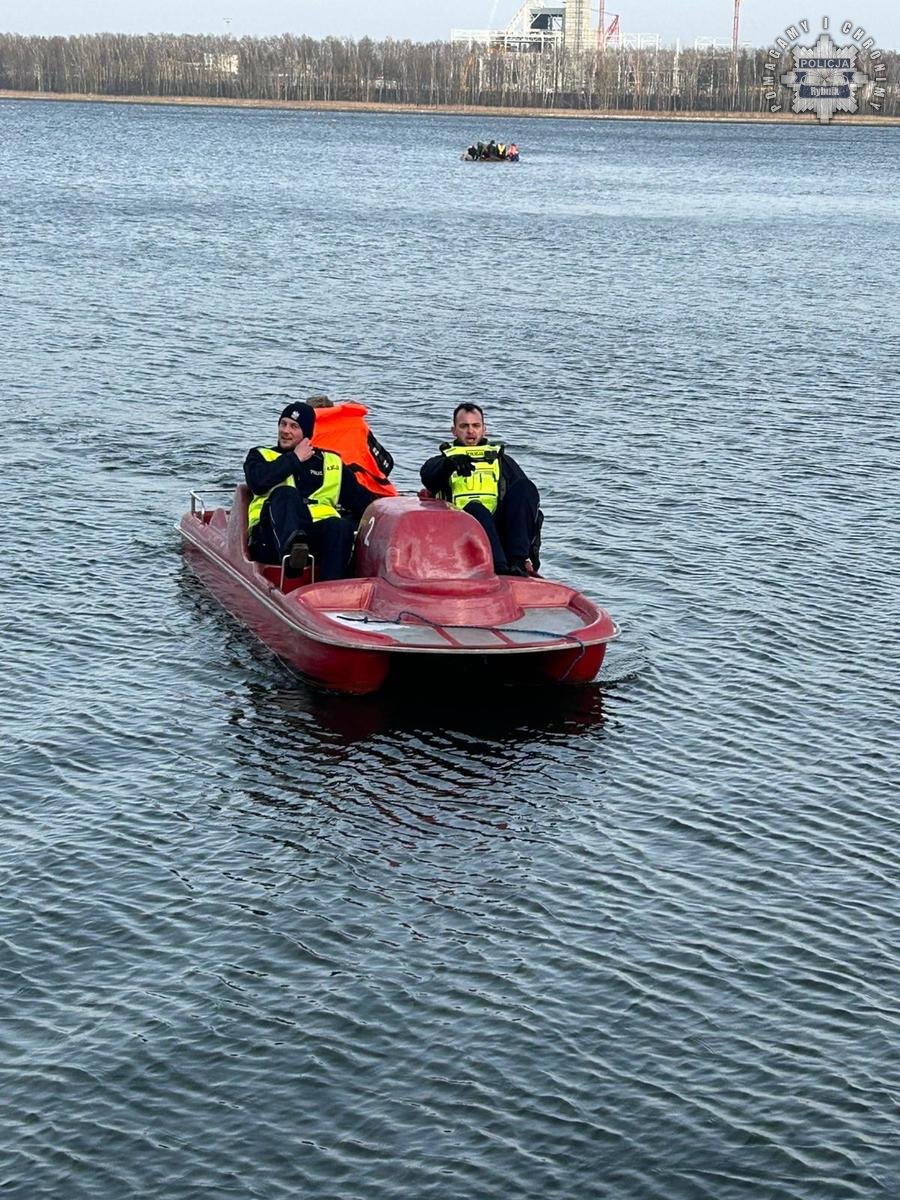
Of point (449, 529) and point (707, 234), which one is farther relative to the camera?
point (707, 234)

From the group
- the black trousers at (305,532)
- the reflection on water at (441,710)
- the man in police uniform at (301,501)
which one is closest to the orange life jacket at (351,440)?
the man in police uniform at (301,501)

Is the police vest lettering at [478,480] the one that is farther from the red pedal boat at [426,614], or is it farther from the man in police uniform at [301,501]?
the man in police uniform at [301,501]

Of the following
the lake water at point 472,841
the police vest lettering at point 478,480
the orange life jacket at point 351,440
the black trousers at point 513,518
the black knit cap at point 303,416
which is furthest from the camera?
the orange life jacket at point 351,440

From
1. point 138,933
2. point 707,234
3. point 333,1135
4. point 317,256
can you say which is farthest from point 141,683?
point 707,234

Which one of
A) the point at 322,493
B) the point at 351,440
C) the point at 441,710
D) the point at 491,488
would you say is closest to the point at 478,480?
the point at 491,488

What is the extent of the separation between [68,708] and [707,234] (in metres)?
52.0

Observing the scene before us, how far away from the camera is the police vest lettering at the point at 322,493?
1747 cm

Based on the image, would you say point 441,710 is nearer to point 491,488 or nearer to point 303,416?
point 491,488

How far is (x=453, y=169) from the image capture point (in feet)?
344

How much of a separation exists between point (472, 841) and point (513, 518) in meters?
4.78

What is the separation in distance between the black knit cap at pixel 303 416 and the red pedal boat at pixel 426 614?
43.5 inches

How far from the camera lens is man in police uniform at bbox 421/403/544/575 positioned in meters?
17.2

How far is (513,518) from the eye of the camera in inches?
678

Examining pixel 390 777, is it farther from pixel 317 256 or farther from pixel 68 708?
pixel 317 256
